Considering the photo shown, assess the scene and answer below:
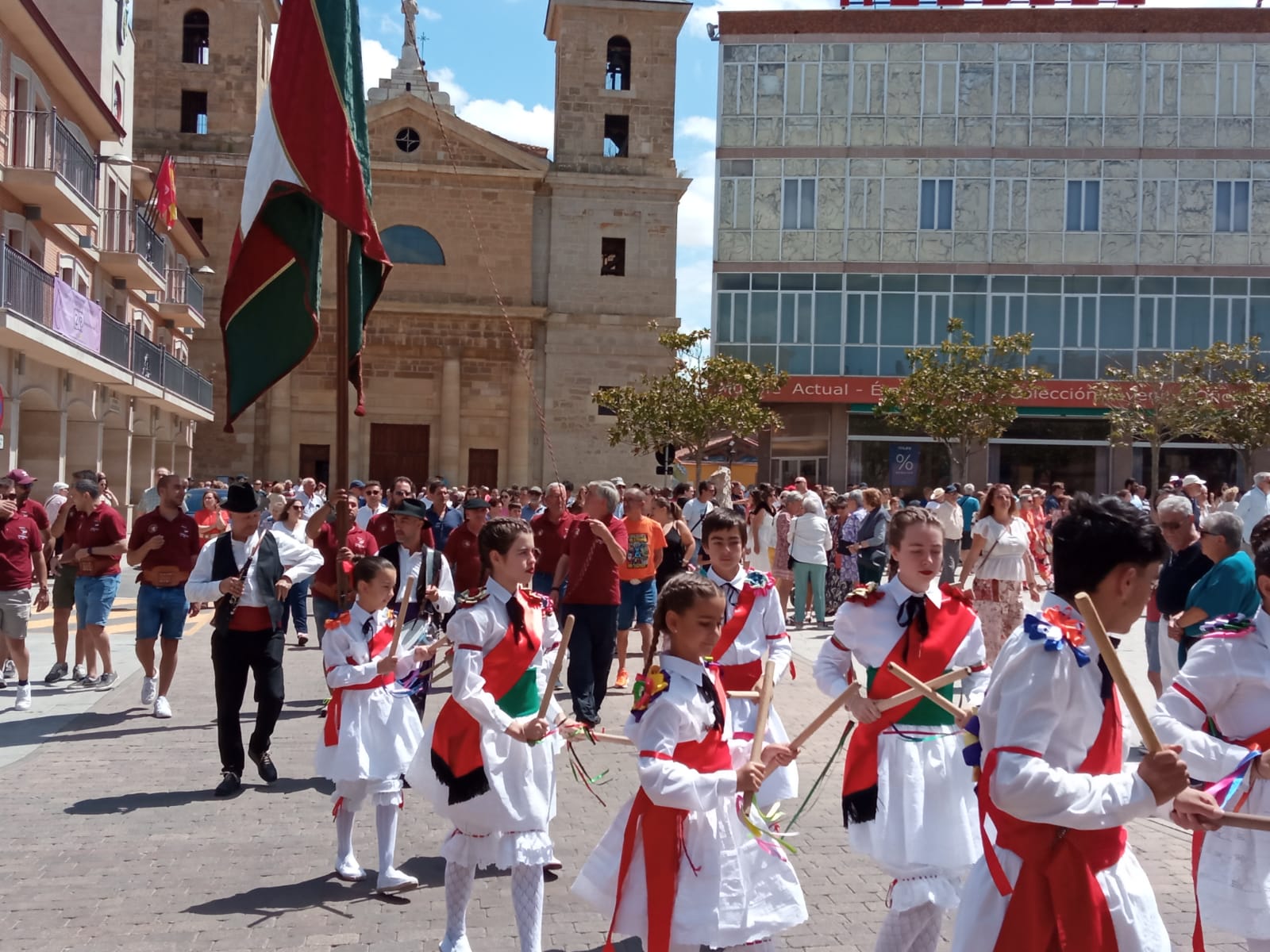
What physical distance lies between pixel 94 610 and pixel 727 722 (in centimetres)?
851

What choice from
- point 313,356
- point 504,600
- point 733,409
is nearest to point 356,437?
point 313,356

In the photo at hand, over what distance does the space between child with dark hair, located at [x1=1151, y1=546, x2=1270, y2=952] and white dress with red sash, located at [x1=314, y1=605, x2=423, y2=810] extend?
358cm

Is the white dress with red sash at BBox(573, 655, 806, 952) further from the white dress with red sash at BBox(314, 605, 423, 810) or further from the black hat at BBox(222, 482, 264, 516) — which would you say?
the black hat at BBox(222, 482, 264, 516)

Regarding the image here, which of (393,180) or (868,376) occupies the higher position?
(393,180)

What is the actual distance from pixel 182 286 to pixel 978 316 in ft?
83.1

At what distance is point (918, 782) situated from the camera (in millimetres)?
4223

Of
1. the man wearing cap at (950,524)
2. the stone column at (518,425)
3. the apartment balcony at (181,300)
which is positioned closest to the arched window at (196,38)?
the apartment balcony at (181,300)

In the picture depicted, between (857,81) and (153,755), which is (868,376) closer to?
(857,81)

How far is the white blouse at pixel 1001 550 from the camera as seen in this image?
1142 centimetres

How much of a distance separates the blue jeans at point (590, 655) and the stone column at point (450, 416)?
3317 cm

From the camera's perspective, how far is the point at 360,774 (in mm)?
5922

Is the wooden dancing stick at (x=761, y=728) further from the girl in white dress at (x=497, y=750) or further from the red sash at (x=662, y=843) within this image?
the girl in white dress at (x=497, y=750)

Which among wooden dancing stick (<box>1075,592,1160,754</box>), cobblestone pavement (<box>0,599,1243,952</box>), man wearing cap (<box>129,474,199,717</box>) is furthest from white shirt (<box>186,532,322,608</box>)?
wooden dancing stick (<box>1075,592,1160,754</box>)

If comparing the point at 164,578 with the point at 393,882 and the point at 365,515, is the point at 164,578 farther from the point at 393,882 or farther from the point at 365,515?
the point at 365,515
